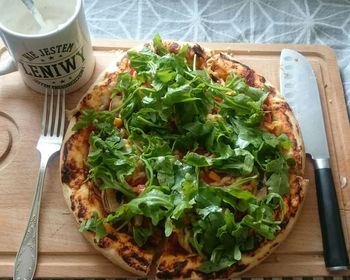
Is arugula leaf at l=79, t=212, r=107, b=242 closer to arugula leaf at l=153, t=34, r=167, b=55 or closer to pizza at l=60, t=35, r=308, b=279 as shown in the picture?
pizza at l=60, t=35, r=308, b=279

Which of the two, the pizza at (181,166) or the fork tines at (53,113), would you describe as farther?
the fork tines at (53,113)

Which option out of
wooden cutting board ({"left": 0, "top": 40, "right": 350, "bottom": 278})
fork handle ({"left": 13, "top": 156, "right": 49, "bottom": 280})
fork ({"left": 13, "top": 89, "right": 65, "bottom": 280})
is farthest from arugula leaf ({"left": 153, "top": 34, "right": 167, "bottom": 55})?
fork handle ({"left": 13, "top": 156, "right": 49, "bottom": 280})

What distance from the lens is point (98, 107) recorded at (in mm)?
1306

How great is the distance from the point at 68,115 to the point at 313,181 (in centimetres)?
66

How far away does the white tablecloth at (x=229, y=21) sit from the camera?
1636 millimetres

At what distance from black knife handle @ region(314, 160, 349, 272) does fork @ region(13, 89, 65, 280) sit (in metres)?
0.67

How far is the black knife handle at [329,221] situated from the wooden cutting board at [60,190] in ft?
0.08

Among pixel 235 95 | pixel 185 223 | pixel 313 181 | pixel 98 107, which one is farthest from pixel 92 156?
pixel 313 181

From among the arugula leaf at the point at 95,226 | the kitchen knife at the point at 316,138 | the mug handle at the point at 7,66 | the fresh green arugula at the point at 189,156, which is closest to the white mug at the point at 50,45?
the mug handle at the point at 7,66

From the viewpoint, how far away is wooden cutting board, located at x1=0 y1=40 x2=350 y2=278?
47.8 inches

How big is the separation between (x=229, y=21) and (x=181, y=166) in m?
0.66

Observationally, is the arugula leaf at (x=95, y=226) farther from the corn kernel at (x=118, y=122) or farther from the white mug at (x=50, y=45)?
the white mug at (x=50, y=45)

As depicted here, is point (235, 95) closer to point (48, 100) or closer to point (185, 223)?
point (185, 223)

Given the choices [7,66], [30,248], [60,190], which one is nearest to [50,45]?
[7,66]
